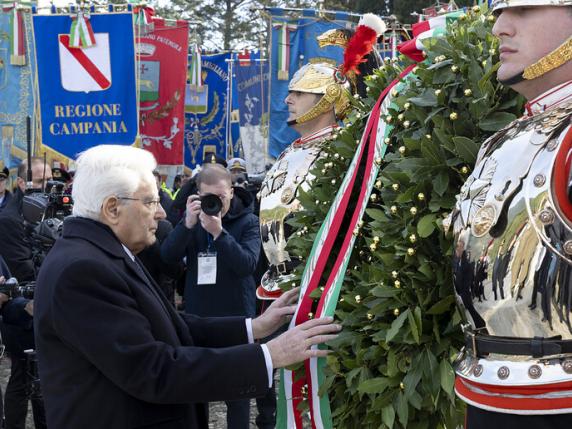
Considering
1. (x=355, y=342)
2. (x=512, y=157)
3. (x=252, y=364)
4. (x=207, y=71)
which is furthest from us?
(x=207, y=71)

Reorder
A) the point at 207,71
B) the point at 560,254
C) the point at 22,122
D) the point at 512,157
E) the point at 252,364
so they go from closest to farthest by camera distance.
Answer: the point at 560,254
the point at 512,157
the point at 252,364
the point at 22,122
the point at 207,71

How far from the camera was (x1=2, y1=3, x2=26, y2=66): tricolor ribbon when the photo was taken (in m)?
10.7

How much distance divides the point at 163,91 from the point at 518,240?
10.2 m

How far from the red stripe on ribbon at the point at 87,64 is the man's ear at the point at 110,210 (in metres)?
6.71

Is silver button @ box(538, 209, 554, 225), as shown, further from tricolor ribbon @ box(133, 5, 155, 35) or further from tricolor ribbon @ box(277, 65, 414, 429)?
tricolor ribbon @ box(133, 5, 155, 35)

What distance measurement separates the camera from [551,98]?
2.28 meters

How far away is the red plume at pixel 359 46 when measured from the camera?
3.62m

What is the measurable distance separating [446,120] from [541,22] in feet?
1.94

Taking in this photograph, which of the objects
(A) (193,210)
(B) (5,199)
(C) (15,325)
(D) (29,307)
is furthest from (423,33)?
(B) (5,199)

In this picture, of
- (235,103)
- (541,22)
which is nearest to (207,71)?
(235,103)

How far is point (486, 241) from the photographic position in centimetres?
221

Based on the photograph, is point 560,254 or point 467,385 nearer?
point 560,254

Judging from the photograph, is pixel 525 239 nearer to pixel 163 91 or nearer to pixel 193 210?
pixel 193 210

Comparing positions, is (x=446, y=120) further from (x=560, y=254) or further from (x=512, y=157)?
(x=560, y=254)
